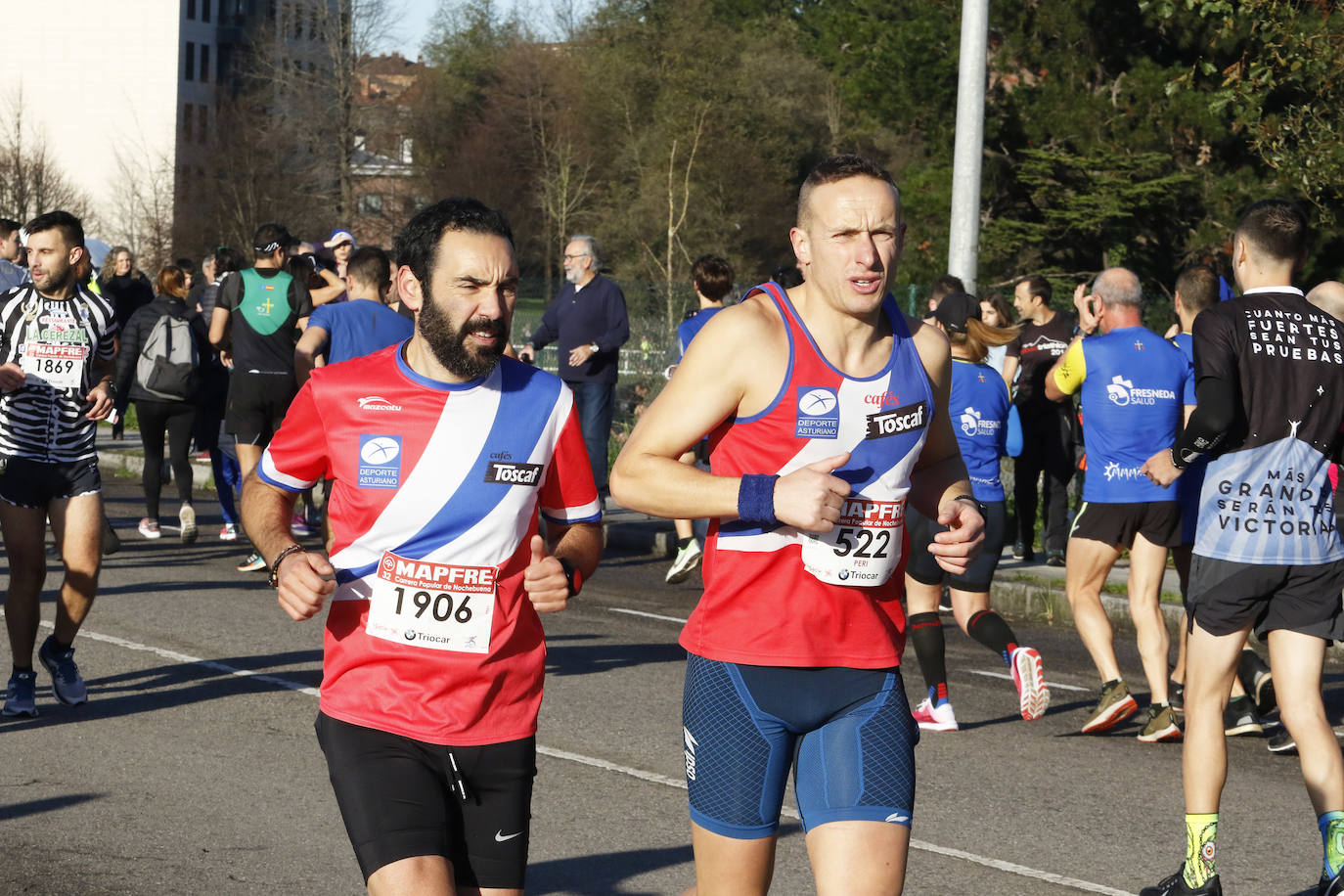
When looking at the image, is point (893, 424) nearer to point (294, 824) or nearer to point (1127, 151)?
point (294, 824)

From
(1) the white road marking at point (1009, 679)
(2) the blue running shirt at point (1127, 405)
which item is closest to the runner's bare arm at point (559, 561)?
(2) the blue running shirt at point (1127, 405)

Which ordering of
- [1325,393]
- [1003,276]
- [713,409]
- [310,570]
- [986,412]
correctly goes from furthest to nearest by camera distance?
1. [1003,276]
2. [986,412]
3. [1325,393]
4. [713,409]
5. [310,570]

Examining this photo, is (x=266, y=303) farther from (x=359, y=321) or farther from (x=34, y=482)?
(x=34, y=482)

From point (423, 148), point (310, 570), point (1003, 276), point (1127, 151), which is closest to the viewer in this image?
point (310, 570)

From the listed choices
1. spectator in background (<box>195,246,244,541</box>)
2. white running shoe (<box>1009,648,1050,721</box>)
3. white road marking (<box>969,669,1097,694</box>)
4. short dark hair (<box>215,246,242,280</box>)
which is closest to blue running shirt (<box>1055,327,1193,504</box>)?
white running shoe (<box>1009,648,1050,721</box>)

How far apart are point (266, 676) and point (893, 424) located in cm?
518

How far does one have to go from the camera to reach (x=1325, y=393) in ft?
17.5

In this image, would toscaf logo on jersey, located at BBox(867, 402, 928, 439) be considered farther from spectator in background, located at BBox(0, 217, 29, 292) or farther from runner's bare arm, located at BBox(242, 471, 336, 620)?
spectator in background, located at BBox(0, 217, 29, 292)

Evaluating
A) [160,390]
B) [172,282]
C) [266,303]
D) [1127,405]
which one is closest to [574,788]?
[1127,405]

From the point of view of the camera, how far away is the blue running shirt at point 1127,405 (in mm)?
7746

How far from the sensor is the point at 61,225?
23.8 ft

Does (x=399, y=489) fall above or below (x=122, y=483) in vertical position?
above

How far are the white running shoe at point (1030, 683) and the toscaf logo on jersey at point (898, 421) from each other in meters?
3.88

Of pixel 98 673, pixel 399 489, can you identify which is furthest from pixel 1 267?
pixel 399 489
